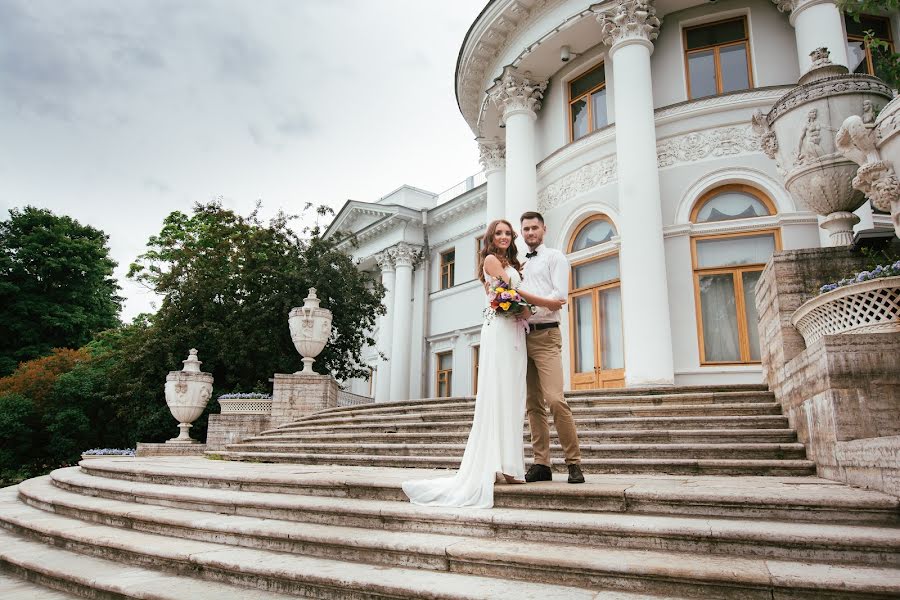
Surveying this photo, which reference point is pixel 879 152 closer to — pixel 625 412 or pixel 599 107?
pixel 625 412

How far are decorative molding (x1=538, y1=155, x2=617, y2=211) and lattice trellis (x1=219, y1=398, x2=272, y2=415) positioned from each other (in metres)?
8.44

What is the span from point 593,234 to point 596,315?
2040 millimetres

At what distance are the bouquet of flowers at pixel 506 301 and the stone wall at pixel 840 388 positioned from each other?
2.22 metres

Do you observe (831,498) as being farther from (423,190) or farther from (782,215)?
(423,190)

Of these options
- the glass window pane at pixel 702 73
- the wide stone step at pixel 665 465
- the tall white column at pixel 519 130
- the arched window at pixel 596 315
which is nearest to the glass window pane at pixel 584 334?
the arched window at pixel 596 315

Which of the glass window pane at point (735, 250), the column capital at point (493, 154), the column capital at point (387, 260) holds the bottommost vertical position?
the glass window pane at point (735, 250)

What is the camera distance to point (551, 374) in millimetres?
4535

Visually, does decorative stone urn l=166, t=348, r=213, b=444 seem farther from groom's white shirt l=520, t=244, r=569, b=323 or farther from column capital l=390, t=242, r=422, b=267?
groom's white shirt l=520, t=244, r=569, b=323

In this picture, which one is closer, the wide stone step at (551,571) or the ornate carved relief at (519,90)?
the wide stone step at (551,571)

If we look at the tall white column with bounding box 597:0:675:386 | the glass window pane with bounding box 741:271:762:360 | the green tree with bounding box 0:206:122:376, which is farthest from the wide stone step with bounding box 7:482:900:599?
the green tree with bounding box 0:206:122:376

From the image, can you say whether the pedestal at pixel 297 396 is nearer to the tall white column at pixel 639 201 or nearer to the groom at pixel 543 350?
the tall white column at pixel 639 201

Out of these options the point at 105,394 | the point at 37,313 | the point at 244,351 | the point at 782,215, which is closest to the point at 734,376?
the point at 782,215

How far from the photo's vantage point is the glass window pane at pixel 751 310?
37.8 feet

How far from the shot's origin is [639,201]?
12.2 metres
